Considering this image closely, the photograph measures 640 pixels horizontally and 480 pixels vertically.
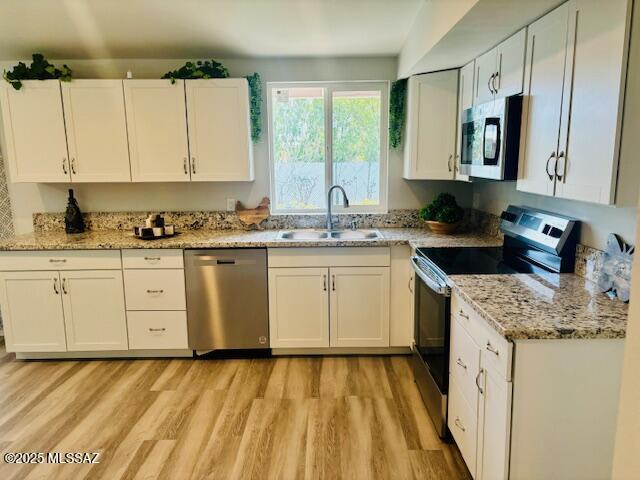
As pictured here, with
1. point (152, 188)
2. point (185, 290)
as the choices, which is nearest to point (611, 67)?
point (185, 290)

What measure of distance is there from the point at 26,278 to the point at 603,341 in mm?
3549

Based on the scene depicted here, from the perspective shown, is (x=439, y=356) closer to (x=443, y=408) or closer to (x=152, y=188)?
(x=443, y=408)

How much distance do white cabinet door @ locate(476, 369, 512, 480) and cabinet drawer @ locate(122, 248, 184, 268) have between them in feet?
7.29

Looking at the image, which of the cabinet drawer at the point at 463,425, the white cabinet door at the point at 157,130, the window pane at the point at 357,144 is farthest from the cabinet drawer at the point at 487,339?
the white cabinet door at the point at 157,130

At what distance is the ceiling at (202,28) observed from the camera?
7.61 ft

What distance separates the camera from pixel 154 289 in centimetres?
308

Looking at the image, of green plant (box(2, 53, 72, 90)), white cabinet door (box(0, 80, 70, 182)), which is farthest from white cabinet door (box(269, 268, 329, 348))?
green plant (box(2, 53, 72, 90))

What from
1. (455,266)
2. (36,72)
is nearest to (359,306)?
(455,266)

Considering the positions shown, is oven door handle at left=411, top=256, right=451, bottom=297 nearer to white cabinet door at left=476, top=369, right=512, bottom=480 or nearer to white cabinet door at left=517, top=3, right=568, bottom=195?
white cabinet door at left=476, top=369, right=512, bottom=480

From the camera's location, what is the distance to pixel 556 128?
176 centimetres

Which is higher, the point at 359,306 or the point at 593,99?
the point at 593,99

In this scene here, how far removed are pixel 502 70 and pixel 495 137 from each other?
384 mm

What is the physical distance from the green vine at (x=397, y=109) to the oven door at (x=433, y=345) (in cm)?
124

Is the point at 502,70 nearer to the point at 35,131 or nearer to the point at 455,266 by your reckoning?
the point at 455,266
